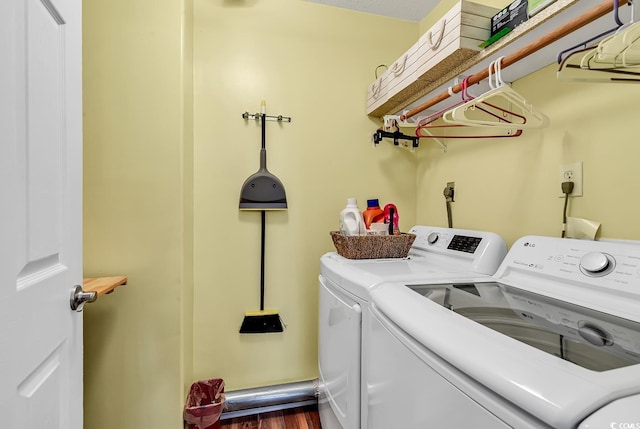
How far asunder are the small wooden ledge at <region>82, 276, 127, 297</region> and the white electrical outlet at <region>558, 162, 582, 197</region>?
5.69ft

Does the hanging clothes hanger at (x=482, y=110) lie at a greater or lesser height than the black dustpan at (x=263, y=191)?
greater

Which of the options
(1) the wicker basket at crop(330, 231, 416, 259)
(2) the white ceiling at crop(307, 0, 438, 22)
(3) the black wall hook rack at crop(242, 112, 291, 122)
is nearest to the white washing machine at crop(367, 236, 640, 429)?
(1) the wicker basket at crop(330, 231, 416, 259)

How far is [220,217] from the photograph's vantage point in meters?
1.66

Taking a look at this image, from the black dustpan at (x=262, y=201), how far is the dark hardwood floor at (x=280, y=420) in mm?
498

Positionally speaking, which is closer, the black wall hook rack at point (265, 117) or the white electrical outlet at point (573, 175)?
the white electrical outlet at point (573, 175)

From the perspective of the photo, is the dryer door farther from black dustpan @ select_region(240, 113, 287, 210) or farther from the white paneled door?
the white paneled door

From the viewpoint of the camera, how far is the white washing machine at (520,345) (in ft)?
1.20

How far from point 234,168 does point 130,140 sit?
54cm

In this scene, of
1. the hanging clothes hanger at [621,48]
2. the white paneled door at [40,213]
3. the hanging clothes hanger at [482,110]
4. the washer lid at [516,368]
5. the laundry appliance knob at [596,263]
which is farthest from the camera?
the hanging clothes hanger at [482,110]

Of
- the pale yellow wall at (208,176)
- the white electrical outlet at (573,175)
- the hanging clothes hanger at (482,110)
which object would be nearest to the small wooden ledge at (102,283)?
the pale yellow wall at (208,176)

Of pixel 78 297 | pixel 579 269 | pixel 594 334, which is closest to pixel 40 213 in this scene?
pixel 78 297

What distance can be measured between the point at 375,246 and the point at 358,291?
1.33ft

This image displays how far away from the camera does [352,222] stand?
1459 mm

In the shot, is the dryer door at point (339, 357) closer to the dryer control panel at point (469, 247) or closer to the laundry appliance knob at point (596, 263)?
the dryer control panel at point (469, 247)
